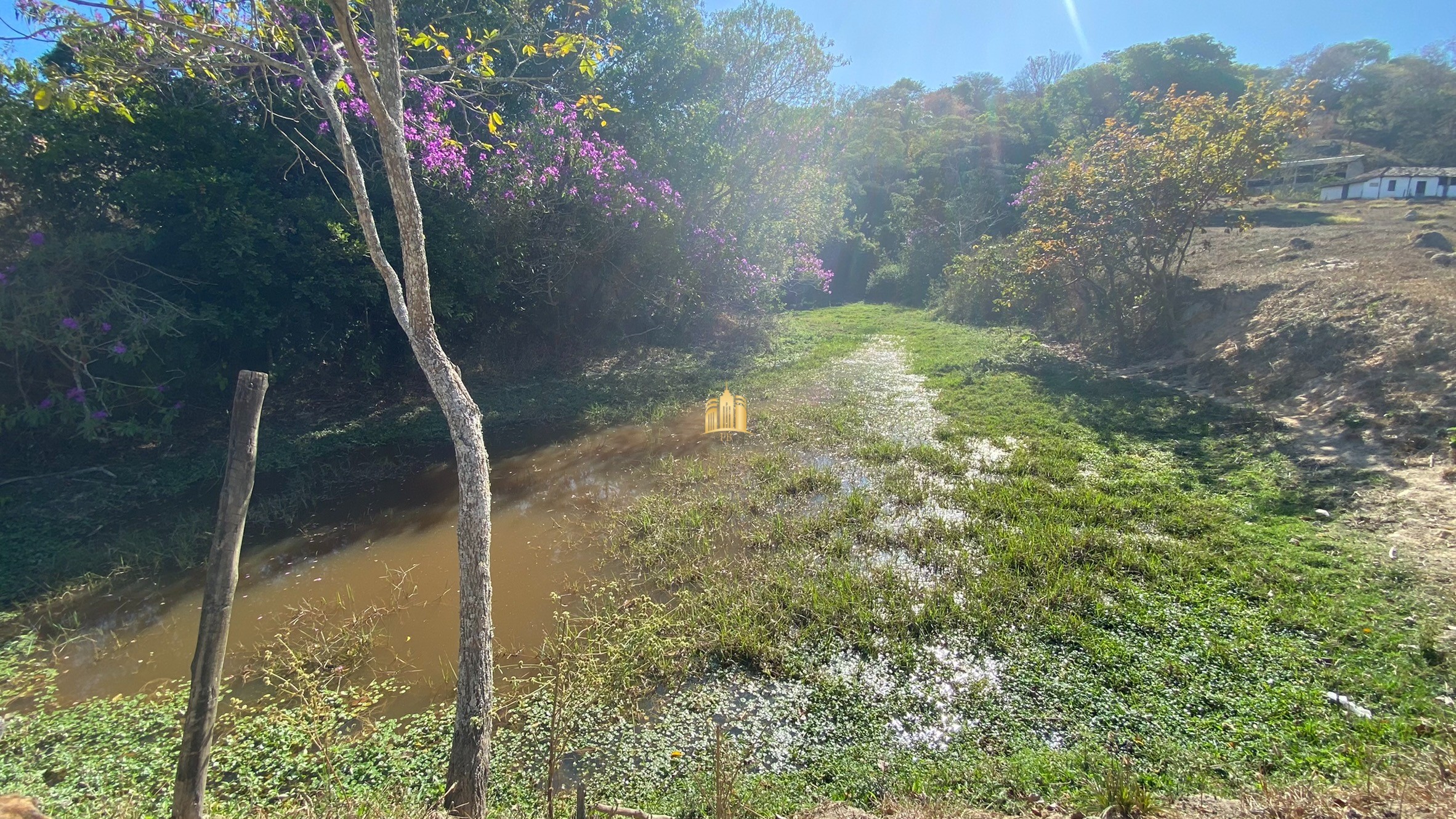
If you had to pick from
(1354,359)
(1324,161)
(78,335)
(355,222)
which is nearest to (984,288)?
(1354,359)

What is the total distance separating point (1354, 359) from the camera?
684 centimetres

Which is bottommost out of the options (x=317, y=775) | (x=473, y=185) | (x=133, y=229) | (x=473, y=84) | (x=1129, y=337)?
(x=317, y=775)

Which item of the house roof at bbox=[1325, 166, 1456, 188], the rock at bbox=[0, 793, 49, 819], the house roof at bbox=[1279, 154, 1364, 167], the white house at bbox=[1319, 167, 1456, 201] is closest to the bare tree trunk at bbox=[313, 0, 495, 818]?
the rock at bbox=[0, 793, 49, 819]

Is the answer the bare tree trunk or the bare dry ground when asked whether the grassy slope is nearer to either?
the bare dry ground

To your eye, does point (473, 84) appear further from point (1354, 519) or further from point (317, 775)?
point (1354, 519)

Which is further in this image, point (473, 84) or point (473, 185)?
point (473, 185)

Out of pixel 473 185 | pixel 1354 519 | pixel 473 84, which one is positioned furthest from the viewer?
pixel 473 185

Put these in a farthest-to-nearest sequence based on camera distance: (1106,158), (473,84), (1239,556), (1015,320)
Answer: (1015,320) → (1106,158) → (473,84) → (1239,556)

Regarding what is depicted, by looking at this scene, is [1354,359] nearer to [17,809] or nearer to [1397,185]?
[17,809]

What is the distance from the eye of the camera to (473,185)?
9227 mm

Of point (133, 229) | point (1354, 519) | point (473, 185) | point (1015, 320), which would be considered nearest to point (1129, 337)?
point (1015, 320)

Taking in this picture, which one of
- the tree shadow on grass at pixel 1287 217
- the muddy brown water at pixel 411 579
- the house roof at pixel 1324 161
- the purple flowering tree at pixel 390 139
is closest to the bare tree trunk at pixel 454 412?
the purple flowering tree at pixel 390 139

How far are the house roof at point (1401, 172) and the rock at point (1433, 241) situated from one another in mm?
13065

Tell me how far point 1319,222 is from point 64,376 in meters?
22.6
